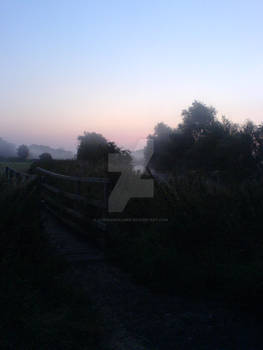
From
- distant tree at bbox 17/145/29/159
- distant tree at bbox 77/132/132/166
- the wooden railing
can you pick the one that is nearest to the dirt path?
the wooden railing

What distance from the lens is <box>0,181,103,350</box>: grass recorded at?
361 centimetres

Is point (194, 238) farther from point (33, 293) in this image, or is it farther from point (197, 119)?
point (197, 119)

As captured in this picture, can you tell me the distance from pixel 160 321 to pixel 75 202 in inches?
212

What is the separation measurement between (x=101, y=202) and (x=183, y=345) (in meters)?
4.25

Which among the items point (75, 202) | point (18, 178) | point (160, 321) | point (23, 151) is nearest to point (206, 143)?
point (23, 151)

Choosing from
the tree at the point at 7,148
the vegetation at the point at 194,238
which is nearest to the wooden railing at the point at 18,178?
the vegetation at the point at 194,238

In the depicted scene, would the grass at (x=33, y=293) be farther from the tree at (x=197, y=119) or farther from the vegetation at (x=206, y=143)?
the tree at (x=197, y=119)

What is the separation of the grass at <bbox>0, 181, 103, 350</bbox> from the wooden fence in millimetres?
800

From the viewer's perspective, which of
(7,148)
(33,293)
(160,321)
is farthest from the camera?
(7,148)

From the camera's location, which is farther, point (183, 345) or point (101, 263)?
point (101, 263)

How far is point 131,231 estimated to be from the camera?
7590 millimetres

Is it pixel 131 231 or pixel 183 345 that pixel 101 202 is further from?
pixel 183 345

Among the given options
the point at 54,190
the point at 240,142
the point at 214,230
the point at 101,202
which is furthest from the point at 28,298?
the point at 240,142

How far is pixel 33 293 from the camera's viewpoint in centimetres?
444
